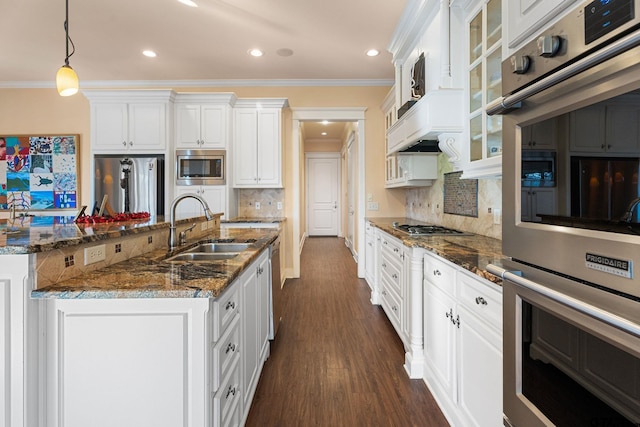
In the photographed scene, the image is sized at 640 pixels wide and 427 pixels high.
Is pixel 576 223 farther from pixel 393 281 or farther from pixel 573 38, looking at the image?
pixel 393 281

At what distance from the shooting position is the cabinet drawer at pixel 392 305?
2545mm

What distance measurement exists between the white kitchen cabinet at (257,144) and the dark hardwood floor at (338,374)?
1.75m

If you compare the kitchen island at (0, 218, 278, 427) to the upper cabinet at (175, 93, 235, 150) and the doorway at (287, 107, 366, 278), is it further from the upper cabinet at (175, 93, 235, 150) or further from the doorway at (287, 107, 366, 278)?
the doorway at (287, 107, 366, 278)

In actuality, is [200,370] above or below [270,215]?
below

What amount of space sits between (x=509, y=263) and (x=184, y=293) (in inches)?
41.7

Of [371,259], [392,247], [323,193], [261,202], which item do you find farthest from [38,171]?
[323,193]

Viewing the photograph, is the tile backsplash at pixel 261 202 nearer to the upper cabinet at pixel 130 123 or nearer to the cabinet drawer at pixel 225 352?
the upper cabinet at pixel 130 123

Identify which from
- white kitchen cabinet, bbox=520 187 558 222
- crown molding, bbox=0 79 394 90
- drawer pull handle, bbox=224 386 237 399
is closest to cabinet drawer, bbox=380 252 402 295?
drawer pull handle, bbox=224 386 237 399

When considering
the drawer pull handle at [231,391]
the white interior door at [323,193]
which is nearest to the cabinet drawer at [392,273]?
the drawer pull handle at [231,391]

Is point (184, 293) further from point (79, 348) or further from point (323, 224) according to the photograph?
point (323, 224)

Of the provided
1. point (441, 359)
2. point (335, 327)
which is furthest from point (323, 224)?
point (441, 359)

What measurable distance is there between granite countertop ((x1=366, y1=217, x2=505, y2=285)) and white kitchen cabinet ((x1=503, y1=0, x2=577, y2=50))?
73cm

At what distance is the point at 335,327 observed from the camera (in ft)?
9.57

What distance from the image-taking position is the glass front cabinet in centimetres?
168
